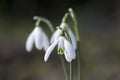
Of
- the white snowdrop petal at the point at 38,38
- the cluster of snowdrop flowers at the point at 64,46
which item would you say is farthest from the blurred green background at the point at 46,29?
the cluster of snowdrop flowers at the point at 64,46

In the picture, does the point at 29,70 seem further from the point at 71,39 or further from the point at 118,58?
the point at 71,39

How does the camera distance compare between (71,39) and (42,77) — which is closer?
(71,39)

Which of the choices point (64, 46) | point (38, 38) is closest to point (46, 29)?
point (38, 38)

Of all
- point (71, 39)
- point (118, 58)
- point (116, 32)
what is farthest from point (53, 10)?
point (71, 39)

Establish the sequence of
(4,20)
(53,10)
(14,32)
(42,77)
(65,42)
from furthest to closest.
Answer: (53,10)
(4,20)
(14,32)
(42,77)
(65,42)

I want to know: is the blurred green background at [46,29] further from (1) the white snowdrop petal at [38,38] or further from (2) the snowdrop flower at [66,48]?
(2) the snowdrop flower at [66,48]

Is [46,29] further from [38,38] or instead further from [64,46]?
[64,46]

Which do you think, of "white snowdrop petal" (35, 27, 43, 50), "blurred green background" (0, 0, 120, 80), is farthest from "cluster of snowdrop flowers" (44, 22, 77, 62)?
"blurred green background" (0, 0, 120, 80)

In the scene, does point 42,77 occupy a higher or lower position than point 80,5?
lower
